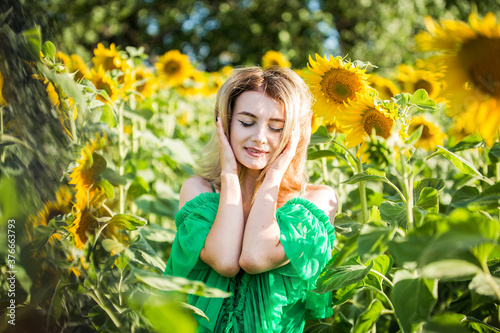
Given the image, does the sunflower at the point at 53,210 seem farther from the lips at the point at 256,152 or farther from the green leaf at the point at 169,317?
the lips at the point at 256,152

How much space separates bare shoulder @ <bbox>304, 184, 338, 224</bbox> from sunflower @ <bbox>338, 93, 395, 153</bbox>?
16cm

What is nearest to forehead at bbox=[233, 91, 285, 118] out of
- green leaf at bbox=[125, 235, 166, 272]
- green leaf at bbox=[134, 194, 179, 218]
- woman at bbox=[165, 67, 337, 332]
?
woman at bbox=[165, 67, 337, 332]

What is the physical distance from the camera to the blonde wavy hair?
1242 mm

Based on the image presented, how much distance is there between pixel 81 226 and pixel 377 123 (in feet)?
2.32

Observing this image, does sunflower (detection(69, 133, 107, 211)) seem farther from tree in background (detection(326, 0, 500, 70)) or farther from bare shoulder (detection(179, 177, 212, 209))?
tree in background (detection(326, 0, 500, 70))

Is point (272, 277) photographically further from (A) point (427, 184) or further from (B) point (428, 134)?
(B) point (428, 134)

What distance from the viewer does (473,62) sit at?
2.69ft

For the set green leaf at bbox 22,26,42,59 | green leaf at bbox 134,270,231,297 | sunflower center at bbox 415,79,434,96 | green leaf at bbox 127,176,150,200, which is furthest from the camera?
sunflower center at bbox 415,79,434,96

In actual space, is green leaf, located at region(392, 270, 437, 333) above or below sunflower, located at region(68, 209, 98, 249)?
below

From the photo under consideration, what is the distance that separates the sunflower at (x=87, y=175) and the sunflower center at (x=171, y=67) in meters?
2.25

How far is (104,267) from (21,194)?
0.26m

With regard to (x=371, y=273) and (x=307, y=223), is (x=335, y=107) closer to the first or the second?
(x=307, y=223)

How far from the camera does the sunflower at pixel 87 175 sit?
0.75 meters

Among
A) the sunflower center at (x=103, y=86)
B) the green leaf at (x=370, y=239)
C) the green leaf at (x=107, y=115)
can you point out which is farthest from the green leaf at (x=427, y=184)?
the sunflower center at (x=103, y=86)
